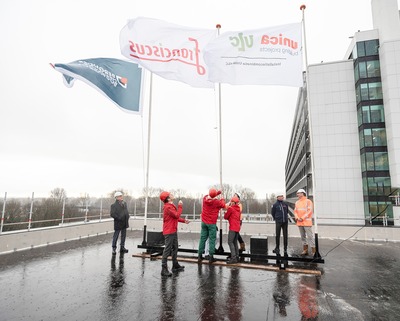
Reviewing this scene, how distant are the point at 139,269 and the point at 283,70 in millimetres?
7113

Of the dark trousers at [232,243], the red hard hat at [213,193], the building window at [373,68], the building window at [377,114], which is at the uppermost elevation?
the building window at [373,68]

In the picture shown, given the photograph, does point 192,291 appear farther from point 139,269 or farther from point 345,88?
point 345,88

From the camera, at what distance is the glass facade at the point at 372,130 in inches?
1178

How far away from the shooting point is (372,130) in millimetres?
30844

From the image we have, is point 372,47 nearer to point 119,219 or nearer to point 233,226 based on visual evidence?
point 233,226

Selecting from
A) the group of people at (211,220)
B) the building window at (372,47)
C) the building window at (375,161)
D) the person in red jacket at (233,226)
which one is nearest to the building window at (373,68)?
the building window at (372,47)

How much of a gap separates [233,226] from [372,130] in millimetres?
31598

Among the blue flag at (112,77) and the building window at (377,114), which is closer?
the blue flag at (112,77)

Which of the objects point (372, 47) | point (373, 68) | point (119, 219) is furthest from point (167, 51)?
point (372, 47)

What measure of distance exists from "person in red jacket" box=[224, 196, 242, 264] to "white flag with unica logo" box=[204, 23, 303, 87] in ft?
12.4

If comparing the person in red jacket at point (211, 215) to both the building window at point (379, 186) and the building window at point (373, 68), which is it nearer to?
the building window at point (379, 186)

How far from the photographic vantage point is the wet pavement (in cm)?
412

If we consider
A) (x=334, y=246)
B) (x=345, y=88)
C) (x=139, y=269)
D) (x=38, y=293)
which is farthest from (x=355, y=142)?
(x=38, y=293)

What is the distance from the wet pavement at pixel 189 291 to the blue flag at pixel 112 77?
563cm
